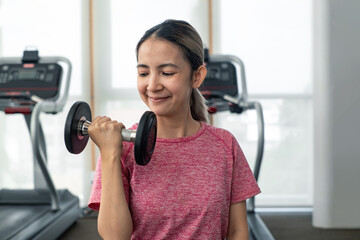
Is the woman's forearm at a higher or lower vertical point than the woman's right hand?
lower

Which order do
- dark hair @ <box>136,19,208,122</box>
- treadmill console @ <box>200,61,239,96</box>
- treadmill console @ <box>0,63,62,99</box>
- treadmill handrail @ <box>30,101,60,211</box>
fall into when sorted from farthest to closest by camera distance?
1. treadmill console @ <box>0,63,62,99</box>
2. treadmill console @ <box>200,61,239,96</box>
3. treadmill handrail @ <box>30,101,60,211</box>
4. dark hair @ <box>136,19,208,122</box>

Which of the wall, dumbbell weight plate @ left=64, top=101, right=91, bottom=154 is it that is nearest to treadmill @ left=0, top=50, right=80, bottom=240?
dumbbell weight plate @ left=64, top=101, right=91, bottom=154

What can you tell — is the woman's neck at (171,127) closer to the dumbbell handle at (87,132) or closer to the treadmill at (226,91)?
the dumbbell handle at (87,132)

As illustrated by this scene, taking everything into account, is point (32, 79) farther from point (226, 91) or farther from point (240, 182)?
point (240, 182)

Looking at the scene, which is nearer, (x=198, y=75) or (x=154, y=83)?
(x=154, y=83)

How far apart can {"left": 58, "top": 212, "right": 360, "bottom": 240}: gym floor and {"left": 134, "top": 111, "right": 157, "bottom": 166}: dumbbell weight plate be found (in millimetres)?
2134

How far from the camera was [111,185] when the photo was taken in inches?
37.7

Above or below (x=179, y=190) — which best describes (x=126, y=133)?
above

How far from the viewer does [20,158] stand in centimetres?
414

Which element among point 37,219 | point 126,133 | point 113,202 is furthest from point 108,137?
point 37,219

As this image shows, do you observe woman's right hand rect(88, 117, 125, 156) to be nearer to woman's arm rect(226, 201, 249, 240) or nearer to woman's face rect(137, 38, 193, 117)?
woman's face rect(137, 38, 193, 117)

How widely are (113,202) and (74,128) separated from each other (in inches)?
8.8

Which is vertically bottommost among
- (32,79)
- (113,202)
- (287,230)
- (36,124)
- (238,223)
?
(287,230)

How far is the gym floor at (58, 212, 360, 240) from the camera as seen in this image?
2858 mm
